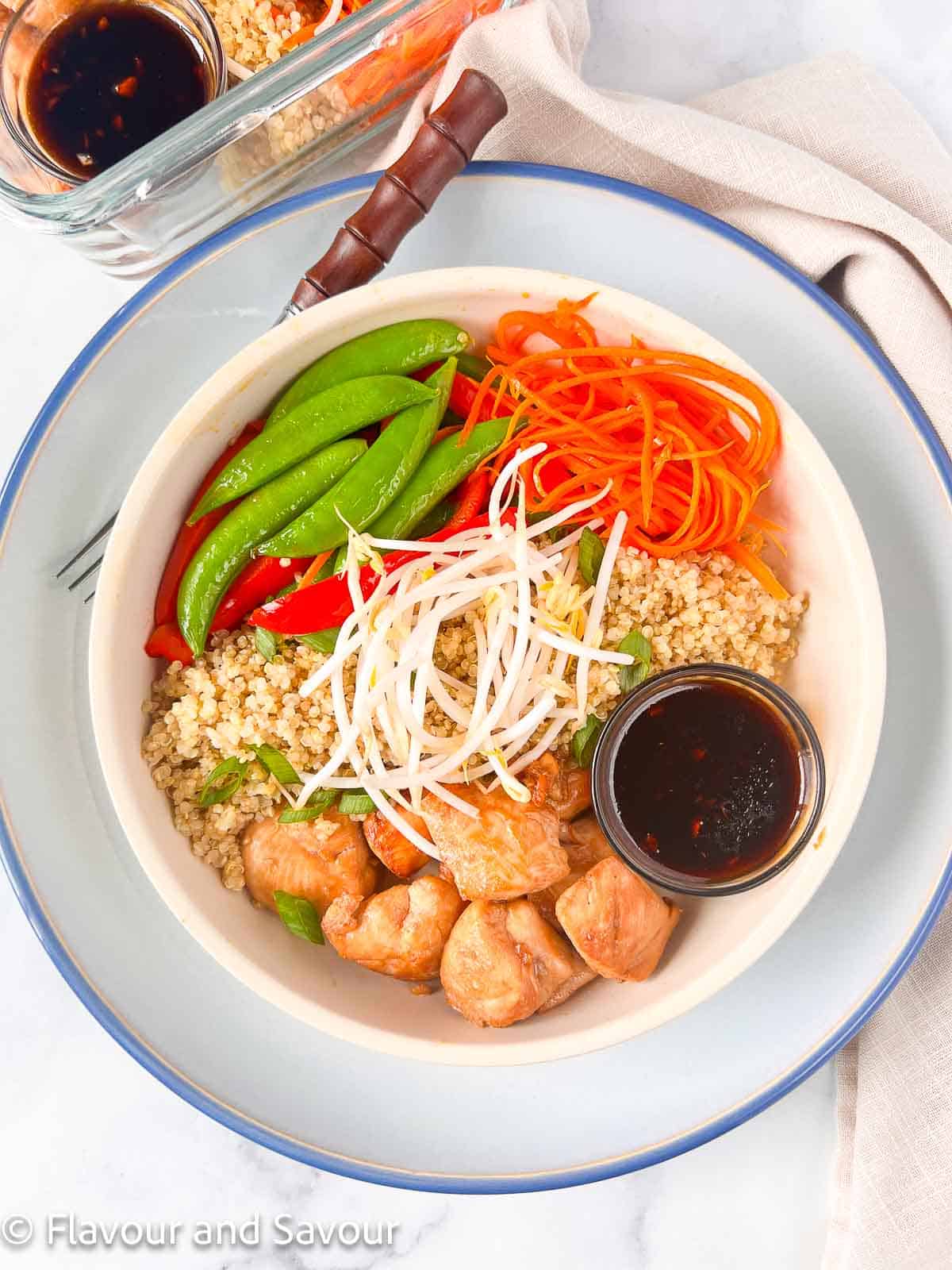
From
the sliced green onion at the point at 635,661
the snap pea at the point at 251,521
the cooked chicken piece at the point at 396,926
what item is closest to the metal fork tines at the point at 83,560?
the snap pea at the point at 251,521

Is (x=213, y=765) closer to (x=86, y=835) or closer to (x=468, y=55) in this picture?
(x=86, y=835)

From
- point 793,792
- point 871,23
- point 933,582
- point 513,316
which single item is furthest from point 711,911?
point 871,23

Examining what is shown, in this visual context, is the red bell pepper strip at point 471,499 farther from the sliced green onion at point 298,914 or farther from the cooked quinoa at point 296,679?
the sliced green onion at point 298,914

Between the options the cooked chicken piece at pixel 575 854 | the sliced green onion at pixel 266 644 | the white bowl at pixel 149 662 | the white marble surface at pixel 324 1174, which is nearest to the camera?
the white bowl at pixel 149 662

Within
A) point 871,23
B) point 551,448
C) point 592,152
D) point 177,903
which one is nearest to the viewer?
point 177,903

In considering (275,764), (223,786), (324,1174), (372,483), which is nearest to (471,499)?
(372,483)

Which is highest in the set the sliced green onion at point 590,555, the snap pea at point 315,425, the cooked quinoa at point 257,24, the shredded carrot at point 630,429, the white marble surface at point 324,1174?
the cooked quinoa at point 257,24
